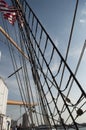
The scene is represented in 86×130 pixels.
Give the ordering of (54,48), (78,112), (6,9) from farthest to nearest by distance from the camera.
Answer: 1. (6,9)
2. (54,48)
3. (78,112)

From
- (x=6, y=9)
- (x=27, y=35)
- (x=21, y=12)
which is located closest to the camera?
(x=27, y=35)

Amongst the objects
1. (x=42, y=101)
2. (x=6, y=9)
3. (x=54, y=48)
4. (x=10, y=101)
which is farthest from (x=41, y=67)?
(x=10, y=101)

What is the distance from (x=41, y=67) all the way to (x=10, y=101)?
30.7 meters

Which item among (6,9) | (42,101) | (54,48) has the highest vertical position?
(6,9)

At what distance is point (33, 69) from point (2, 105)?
1414 cm

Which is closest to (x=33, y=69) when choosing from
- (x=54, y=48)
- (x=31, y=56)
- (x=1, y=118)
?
(x=31, y=56)

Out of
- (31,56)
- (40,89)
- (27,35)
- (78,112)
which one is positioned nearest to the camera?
(78,112)

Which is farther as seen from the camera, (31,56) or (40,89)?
(31,56)

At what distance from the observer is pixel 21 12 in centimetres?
911

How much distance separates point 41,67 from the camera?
6809mm

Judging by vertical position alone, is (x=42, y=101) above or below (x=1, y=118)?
below

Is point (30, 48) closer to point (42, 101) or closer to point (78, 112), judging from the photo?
point (42, 101)

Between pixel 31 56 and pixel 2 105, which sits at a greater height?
pixel 2 105

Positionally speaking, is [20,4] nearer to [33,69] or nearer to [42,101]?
[33,69]
